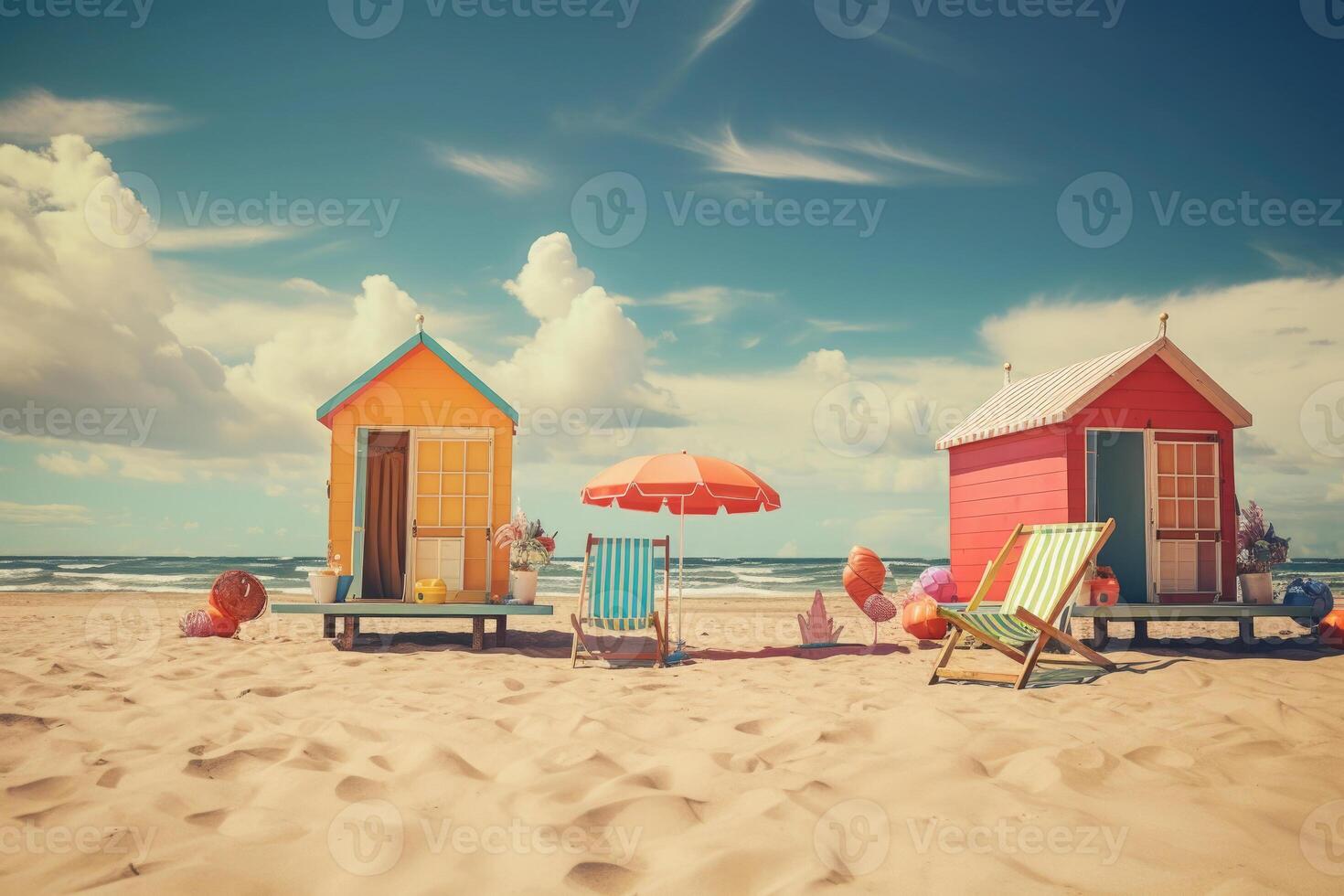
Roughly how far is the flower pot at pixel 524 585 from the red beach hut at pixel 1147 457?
18.6 ft

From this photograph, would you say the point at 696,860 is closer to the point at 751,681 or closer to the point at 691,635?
the point at 751,681

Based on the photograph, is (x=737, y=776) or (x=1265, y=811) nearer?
(x=1265, y=811)

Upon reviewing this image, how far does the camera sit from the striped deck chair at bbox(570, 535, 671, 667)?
8500 mm

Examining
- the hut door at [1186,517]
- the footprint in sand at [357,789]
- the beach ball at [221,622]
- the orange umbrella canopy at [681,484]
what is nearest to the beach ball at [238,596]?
the beach ball at [221,622]

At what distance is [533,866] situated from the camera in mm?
2951

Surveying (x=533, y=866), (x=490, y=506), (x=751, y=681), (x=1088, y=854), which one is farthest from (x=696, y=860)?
(x=490, y=506)

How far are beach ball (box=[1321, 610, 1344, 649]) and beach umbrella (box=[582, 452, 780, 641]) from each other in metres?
6.39

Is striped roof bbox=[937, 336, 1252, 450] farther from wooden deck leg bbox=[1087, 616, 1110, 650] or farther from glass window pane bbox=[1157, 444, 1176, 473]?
wooden deck leg bbox=[1087, 616, 1110, 650]

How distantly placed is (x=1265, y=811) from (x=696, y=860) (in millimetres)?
2374

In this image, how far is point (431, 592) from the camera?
9570mm

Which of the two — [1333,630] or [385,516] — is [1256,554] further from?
[385,516]

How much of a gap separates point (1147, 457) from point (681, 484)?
5.66 metres

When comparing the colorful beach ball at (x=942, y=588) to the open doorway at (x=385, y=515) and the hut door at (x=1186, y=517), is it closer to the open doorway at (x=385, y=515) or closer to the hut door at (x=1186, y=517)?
the hut door at (x=1186, y=517)

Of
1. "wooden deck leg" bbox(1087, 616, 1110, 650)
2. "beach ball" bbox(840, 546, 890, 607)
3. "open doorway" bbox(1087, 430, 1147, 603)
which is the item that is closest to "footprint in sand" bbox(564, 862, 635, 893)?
"wooden deck leg" bbox(1087, 616, 1110, 650)
